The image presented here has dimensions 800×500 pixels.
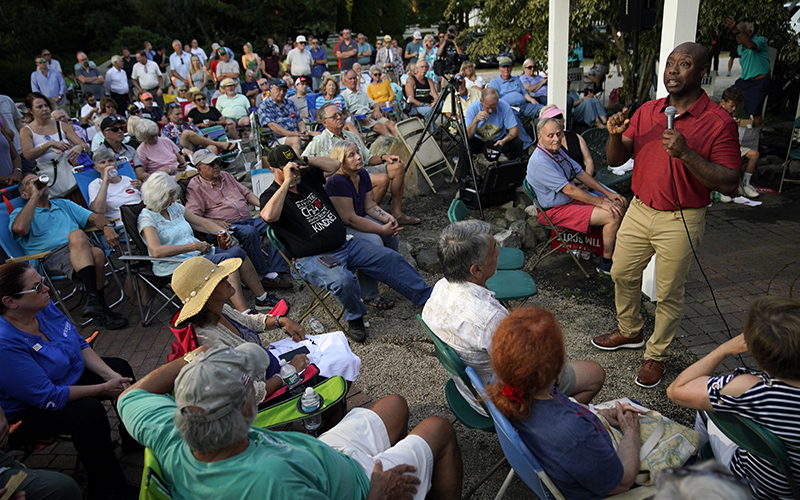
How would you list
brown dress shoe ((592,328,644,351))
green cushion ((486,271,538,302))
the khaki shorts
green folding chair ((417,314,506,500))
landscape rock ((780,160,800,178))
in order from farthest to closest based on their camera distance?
1. landscape rock ((780,160,800,178))
2. brown dress shoe ((592,328,644,351))
3. green cushion ((486,271,538,302))
4. green folding chair ((417,314,506,500))
5. the khaki shorts

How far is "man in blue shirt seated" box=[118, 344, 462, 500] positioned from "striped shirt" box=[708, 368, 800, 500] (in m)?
1.06

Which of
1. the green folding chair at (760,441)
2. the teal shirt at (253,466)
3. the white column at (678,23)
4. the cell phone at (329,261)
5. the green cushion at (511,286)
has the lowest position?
the green cushion at (511,286)

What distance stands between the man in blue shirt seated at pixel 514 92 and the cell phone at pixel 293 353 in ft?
21.6

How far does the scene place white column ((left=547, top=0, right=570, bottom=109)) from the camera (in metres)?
5.52

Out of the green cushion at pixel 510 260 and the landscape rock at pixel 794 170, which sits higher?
the green cushion at pixel 510 260

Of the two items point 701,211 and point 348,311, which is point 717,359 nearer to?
point 701,211

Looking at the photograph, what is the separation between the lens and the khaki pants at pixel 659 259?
3041 mm

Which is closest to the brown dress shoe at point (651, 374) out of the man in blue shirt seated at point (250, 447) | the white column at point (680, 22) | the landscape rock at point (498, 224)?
the man in blue shirt seated at point (250, 447)

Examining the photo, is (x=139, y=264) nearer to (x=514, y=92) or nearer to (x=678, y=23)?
(x=678, y=23)

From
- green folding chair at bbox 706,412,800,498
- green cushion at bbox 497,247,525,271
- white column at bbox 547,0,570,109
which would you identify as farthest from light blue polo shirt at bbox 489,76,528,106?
green folding chair at bbox 706,412,800,498

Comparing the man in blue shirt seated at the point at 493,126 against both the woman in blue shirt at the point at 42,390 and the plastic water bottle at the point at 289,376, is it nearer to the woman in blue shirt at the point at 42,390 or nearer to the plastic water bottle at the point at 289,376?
the plastic water bottle at the point at 289,376

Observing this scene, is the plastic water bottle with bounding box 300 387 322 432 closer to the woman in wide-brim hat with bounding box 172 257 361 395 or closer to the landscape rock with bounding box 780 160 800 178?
the woman in wide-brim hat with bounding box 172 257 361 395

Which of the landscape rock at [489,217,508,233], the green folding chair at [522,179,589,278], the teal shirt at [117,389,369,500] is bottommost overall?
the landscape rock at [489,217,508,233]

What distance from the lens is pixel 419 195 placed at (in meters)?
7.23
